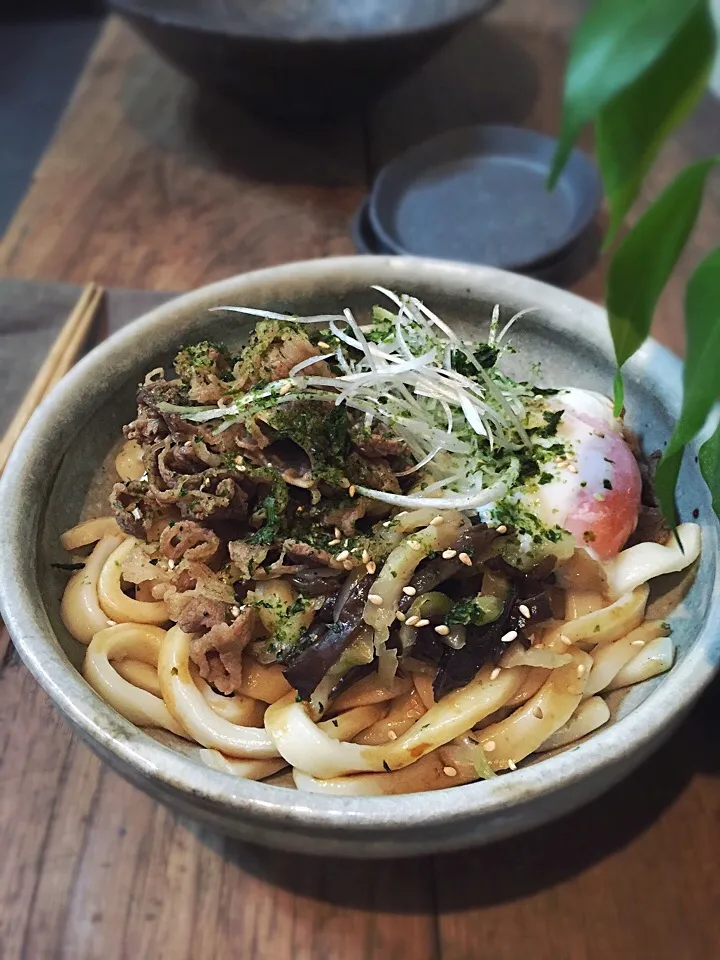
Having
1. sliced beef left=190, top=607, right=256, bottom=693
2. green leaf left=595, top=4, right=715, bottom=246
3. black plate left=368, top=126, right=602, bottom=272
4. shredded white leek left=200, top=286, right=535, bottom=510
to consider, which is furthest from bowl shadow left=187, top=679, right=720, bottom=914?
black plate left=368, top=126, right=602, bottom=272

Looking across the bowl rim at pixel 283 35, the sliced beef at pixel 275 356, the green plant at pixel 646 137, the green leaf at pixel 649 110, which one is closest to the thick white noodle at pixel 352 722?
the sliced beef at pixel 275 356

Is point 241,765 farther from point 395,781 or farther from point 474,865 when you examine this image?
point 474,865

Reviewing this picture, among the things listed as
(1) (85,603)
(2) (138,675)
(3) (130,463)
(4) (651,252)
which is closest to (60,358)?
(3) (130,463)

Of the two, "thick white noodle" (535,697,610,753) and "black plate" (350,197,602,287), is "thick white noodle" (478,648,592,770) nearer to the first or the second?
"thick white noodle" (535,697,610,753)

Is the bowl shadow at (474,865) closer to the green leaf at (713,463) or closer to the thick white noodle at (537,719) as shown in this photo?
the thick white noodle at (537,719)

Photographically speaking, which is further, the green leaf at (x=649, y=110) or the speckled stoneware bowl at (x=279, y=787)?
the speckled stoneware bowl at (x=279, y=787)
